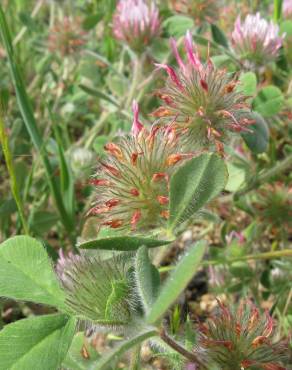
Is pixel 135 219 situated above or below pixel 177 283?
below

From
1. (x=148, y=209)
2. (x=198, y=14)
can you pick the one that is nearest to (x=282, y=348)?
(x=148, y=209)

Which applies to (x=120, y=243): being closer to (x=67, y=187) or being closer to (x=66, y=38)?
(x=67, y=187)

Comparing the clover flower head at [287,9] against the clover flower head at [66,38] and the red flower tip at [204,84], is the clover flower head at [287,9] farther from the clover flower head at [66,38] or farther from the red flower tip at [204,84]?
the red flower tip at [204,84]

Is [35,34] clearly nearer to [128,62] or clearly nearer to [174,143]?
[128,62]

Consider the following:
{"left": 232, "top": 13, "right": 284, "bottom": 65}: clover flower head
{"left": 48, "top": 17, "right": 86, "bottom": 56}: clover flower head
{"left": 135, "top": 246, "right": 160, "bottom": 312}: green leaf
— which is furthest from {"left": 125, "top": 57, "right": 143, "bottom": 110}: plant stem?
{"left": 135, "top": 246, "right": 160, "bottom": 312}: green leaf

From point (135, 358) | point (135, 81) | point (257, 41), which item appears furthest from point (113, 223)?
point (135, 81)

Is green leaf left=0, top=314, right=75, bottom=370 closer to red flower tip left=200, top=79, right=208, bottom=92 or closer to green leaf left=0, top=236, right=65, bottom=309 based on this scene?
green leaf left=0, top=236, right=65, bottom=309
